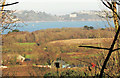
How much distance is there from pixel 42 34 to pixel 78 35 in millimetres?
9426

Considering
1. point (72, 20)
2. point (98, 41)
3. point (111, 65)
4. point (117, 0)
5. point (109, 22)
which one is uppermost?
point (117, 0)

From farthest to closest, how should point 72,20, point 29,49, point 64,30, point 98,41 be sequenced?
point 72,20, point 64,30, point 29,49, point 98,41

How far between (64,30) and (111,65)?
5004 cm

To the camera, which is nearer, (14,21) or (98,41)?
(14,21)

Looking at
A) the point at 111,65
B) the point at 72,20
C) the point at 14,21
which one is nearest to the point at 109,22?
the point at 111,65

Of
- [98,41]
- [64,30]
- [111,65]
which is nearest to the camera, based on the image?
[111,65]

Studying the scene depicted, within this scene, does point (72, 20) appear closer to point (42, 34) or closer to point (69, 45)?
point (42, 34)

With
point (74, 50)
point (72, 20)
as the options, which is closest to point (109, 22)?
point (74, 50)

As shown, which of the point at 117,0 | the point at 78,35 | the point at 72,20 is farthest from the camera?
the point at 72,20

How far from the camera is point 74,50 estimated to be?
38969mm

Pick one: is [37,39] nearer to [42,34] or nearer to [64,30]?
[42,34]

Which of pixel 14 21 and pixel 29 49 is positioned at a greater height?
pixel 14 21

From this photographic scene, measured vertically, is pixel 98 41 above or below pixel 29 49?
above

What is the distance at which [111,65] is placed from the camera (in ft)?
9.77
